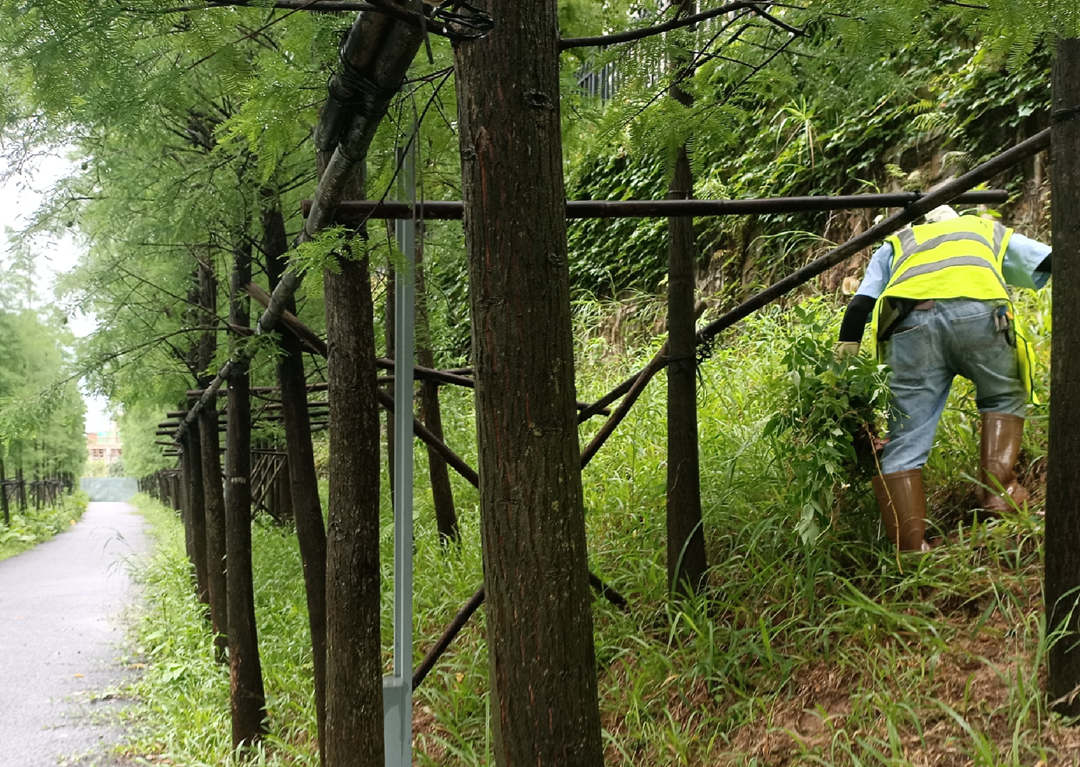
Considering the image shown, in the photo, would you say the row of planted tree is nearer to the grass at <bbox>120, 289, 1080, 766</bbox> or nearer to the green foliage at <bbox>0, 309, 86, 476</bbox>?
the grass at <bbox>120, 289, 1080, 766</bbox>

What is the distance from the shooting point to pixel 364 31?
2322 millimetres

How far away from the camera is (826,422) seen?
344 cm

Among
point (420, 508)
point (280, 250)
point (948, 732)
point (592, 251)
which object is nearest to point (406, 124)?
point (280, 250)

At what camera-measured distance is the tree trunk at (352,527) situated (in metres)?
3.44

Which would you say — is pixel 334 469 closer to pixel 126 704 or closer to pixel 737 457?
pixel 737 457

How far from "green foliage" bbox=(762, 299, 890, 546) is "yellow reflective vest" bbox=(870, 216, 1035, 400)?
449mm

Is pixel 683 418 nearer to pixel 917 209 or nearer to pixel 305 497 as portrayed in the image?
pixel 917 209

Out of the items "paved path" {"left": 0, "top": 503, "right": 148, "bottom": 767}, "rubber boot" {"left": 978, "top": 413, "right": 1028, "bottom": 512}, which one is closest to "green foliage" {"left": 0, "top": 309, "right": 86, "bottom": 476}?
"paved path" {"left": 0, "top": 503, "right": 148, "bottom": 767}

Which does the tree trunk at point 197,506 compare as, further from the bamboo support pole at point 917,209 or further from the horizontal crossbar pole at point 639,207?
the bamboo support pole at point 917,209

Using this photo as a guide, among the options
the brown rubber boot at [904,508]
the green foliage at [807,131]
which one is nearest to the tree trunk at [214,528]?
the green foliage at [807,131]

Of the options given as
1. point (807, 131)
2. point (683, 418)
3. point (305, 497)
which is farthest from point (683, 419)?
point (807, 131)

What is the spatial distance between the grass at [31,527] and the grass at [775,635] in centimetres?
1938

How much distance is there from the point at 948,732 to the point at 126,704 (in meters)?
6.86

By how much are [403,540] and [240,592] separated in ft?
10.8
